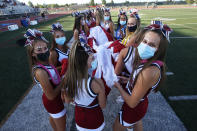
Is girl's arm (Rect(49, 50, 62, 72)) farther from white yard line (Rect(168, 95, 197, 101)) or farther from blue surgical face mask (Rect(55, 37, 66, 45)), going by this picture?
white yard line (Rect(168, 95, 197, 101))

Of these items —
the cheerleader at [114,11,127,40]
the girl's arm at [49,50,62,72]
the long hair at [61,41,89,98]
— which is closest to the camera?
the long hair at [61,41,89,98]

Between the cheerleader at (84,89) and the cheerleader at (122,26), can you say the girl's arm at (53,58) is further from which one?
the cheerleader at (122,26)

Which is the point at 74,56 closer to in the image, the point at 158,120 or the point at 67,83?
the point at 67,83

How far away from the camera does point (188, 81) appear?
4152mm

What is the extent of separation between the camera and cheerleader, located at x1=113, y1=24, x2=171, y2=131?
138 centimetres

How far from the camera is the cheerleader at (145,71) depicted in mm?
1380

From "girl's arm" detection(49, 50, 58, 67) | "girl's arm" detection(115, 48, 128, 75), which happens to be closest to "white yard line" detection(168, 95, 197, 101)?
"girl's arm" detection(115, 48, 128, 75)

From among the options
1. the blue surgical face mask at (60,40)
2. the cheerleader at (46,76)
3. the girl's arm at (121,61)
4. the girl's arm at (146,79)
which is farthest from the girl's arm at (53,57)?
the girl's arm at (146,79)

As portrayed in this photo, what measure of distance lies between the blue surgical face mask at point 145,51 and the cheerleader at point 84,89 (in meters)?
0.58

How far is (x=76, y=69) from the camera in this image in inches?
58.7

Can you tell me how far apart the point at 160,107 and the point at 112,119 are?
1.21m

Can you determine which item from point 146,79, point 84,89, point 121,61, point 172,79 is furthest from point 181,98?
point 84,89

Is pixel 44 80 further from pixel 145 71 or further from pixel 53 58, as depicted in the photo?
pixel 145 71

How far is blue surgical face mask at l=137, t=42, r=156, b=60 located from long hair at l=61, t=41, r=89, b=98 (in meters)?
0.67
